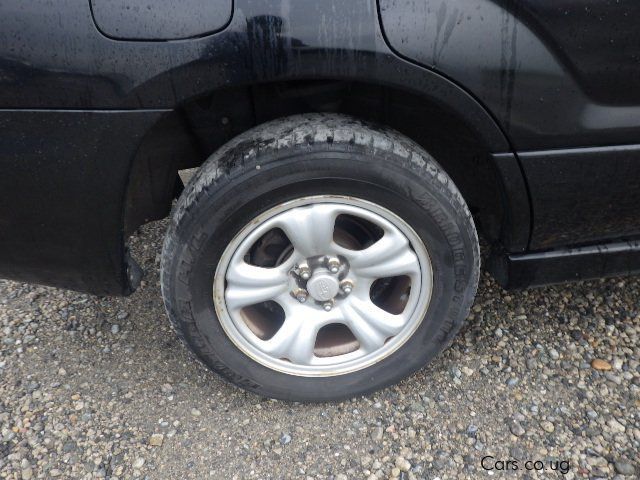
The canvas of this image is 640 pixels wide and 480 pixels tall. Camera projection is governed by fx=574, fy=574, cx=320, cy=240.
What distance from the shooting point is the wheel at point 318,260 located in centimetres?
165

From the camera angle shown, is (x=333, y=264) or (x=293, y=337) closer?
(x=333, y=264)

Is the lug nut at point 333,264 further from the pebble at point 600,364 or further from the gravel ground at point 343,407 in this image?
the pebble at point 600,364

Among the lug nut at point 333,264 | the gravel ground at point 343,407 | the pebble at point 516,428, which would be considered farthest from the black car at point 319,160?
the pebble at point 516,428

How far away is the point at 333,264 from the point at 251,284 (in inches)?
10.4

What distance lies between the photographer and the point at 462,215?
69.6 inches

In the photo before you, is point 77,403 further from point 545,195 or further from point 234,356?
Result: point 545,195

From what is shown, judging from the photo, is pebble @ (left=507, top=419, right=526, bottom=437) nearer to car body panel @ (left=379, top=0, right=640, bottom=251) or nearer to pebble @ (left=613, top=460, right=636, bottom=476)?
pebble @ (left=613, top=460, right=636, bottom=476)

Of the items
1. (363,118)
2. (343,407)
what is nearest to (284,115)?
(363,118)

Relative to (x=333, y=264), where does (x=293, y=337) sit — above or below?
below

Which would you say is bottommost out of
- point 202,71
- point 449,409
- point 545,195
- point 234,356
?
point 449,409

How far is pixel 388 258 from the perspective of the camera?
180 cm

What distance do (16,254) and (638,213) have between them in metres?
1.96

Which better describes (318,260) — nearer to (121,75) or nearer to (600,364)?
(121,75)

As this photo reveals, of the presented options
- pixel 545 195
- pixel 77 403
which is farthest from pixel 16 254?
pixel 545 195
